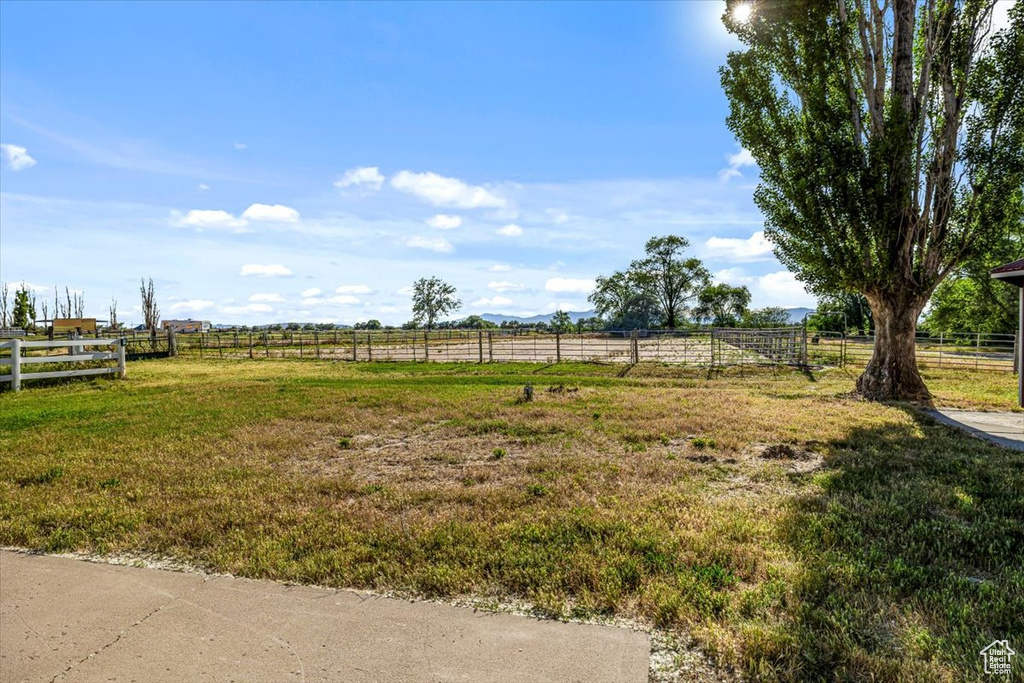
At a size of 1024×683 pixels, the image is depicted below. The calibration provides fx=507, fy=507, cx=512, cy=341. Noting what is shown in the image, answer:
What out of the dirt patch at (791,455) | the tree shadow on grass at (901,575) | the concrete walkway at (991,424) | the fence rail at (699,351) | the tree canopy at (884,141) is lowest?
the concrete walkway at (991,424)

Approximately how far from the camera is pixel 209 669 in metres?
2.16

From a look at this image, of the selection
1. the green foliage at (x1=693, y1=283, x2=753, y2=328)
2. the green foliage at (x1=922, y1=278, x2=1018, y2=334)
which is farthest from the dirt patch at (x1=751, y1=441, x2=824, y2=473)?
the green foliage at (x1=693, y1=283, x2=753, y2=328)

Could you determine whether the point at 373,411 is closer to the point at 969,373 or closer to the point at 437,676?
the point at 437,676

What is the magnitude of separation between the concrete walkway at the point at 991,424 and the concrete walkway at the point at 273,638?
6438 millimetres

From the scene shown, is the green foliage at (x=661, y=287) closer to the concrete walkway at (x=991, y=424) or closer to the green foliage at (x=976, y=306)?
the green foliage at (x=976, y=306)

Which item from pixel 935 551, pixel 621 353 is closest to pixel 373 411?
pixel 935 551

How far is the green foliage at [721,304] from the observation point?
6069 centimetres

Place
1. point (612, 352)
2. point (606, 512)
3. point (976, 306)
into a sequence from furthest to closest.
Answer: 1. point (976, 306)
2. point (612, 352)
3. point (606, 512)

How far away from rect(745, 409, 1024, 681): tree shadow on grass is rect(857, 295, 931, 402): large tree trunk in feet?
17.1

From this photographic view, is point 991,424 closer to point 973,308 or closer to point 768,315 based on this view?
point 973,308

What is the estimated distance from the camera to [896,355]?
9820 millimetres

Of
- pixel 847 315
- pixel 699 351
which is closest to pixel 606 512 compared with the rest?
pixel 699 351

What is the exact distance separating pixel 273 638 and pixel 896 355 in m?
11.4

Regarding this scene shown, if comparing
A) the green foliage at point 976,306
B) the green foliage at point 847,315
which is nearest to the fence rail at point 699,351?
the green foliage at point 976,306
